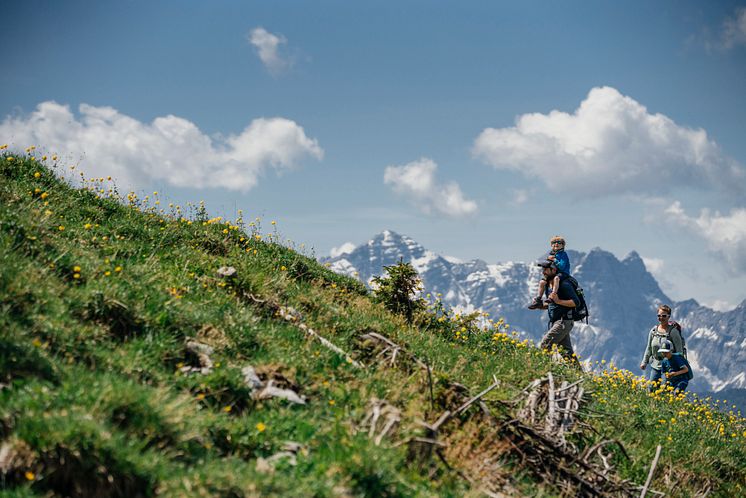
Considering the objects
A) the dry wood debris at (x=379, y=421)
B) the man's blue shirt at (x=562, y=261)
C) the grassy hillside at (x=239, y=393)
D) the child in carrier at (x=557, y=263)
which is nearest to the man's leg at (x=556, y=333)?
the child in carrier at (x=557, y=263)

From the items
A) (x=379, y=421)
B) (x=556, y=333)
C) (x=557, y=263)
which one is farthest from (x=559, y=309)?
(x=379, y=421)

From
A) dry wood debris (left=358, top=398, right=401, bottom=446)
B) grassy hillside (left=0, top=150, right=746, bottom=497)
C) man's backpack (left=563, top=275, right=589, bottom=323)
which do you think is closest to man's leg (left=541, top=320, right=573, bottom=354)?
man's backpack (left=563, top=275, right=589, bottom=323)

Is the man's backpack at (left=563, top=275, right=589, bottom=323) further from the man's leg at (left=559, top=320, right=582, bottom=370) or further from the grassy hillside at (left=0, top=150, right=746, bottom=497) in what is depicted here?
the grassy hillside at (left=0, top=150, right=746, bottom=497)

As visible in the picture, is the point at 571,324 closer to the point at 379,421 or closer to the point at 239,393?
the point at 379,421

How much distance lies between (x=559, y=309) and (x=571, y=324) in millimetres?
538

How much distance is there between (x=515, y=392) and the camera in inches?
318

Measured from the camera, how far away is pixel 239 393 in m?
5.81

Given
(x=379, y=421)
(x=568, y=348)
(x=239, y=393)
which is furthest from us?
(x=568, y=348)

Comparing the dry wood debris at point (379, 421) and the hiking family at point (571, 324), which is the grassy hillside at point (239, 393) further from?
the hiking family at point (571, 324)

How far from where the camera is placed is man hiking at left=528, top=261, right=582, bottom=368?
14.3 m

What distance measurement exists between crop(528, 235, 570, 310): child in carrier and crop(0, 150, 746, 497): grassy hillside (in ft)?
11.3

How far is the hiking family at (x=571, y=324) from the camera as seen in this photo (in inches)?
563

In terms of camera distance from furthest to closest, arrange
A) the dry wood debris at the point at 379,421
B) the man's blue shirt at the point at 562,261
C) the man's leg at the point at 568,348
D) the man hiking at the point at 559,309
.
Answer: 1. the man's blue shirt at the point at 562,261
2. the man hiking at the point at 559,309
3. the man's leg at the point at 568,348
4. the dry wood debris at the point at 379,421

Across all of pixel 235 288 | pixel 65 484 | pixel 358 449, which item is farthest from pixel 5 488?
pixel 235 288
